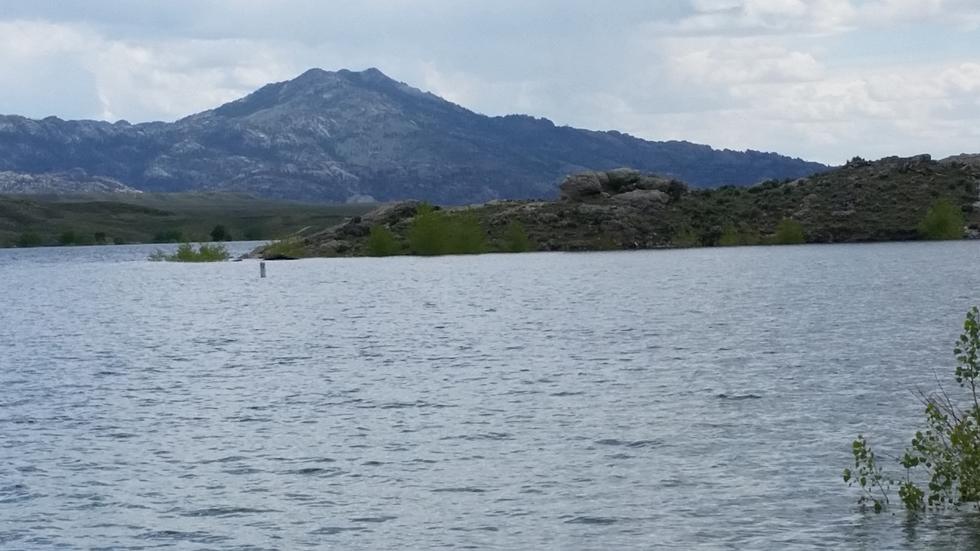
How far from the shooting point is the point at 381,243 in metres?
196

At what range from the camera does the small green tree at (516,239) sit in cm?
19575

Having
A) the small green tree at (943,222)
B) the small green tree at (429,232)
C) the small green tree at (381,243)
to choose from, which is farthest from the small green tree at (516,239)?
the small green tree at (943,222)

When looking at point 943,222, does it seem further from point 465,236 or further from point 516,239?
point 465,236

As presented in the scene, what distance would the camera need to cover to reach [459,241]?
189 metres

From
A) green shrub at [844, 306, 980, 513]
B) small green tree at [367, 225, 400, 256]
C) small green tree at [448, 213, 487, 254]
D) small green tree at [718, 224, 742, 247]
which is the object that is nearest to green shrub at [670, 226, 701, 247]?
small green tree at [718, 224, 742, 247]

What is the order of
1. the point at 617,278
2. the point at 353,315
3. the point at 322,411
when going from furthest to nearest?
the point at 617,278, the point at 353,315, the point at 322,411

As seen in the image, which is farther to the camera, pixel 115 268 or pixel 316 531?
pixel 115 268

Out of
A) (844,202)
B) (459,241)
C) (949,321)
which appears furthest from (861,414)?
(844,202)

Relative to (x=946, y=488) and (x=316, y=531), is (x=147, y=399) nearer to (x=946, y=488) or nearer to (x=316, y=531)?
(x=316, y=531)

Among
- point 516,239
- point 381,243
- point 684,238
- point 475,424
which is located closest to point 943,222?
point 684,238

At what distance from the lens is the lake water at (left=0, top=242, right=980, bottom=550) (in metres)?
24.6

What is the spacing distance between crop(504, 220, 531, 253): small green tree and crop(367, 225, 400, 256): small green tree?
54.6 feet

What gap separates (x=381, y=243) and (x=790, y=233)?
5998 cm

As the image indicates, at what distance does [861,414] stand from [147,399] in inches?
916
